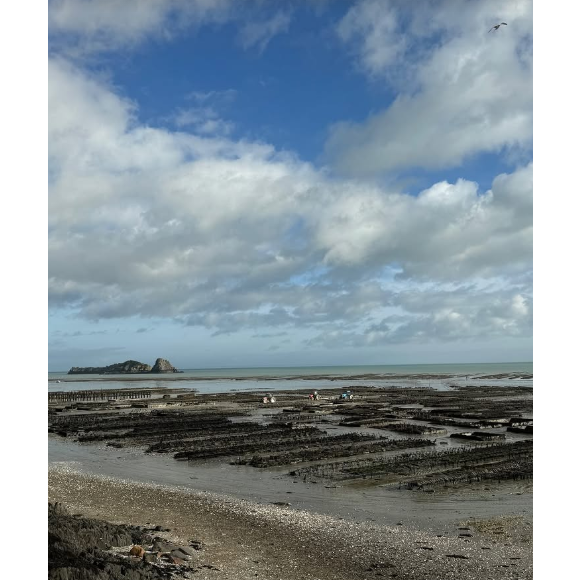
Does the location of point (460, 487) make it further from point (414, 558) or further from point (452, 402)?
point (452, 402)

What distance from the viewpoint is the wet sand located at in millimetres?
10984

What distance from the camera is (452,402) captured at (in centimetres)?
5975

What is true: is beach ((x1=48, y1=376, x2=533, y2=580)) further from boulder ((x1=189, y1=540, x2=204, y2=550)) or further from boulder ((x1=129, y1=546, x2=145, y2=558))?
boulder ((x1=129, y1=546, x2=145, y2=558))

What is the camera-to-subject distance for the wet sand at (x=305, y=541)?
11.0 metres

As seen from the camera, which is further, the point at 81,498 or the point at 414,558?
the point at 81,498

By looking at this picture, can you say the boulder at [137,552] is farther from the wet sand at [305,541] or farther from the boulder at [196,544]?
the boulder at [196,544]

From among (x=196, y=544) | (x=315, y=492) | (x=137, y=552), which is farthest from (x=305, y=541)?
(x=315, y=492)

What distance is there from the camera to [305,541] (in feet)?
42.7

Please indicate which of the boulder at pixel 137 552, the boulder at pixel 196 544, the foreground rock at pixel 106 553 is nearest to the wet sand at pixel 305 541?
the boulder at pixel 196 544

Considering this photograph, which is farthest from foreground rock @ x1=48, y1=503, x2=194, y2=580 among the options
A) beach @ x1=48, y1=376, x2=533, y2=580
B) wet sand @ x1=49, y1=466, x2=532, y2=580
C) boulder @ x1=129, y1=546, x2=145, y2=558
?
wet sand @ x1=49, y1=466, x2=532, y2=580
